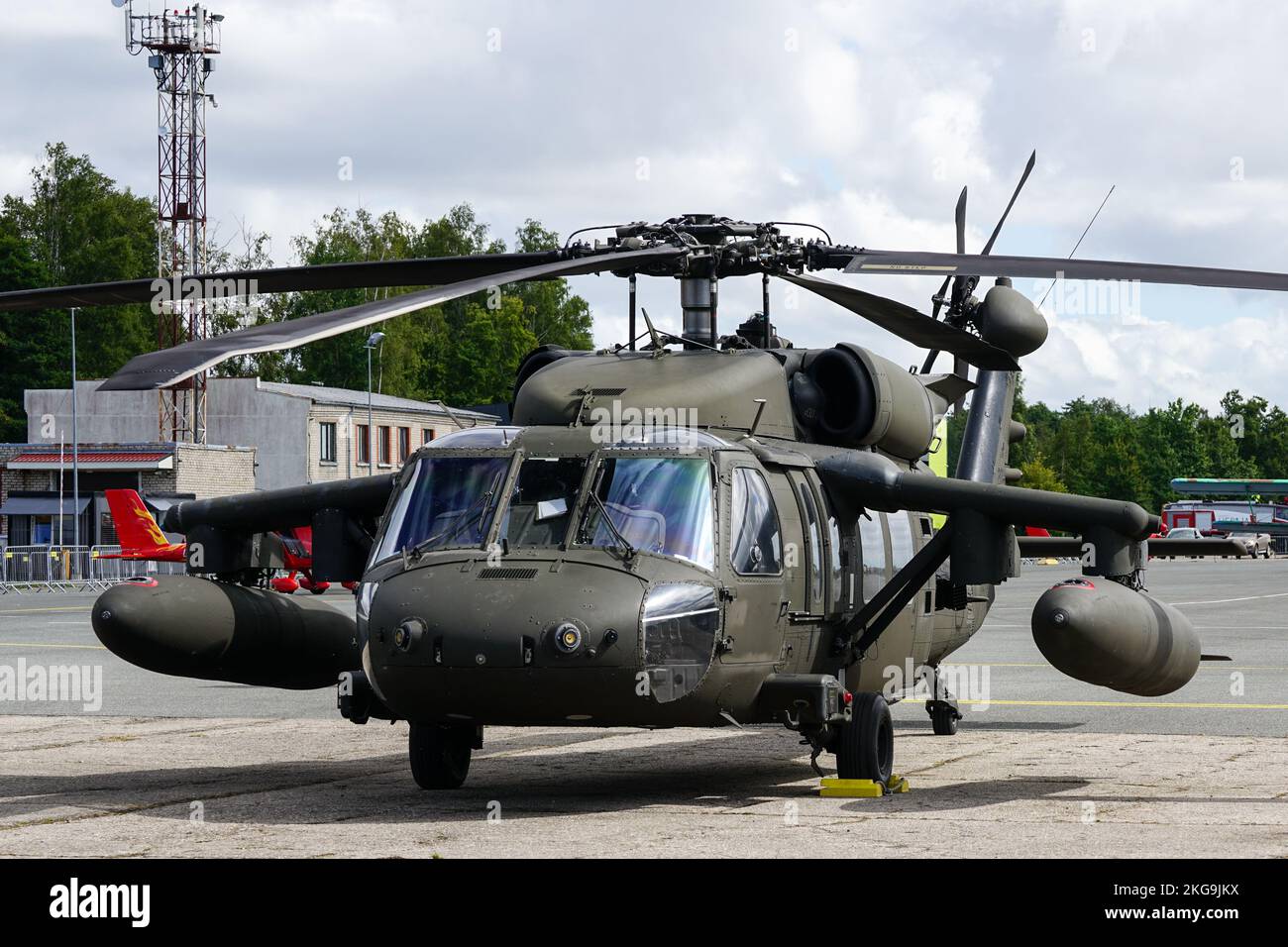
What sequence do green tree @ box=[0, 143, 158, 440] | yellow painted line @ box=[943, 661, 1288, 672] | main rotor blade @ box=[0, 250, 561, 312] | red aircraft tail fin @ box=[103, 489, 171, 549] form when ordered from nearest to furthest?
main rotor blade @ box=[0, 250, 561, 312], yellow painted line @ box=[943, 661, 1288, 672], red aircraft tail fin @ box=[103, 489, 171, 549], green tree @ box=[0, 143, 158, 440]

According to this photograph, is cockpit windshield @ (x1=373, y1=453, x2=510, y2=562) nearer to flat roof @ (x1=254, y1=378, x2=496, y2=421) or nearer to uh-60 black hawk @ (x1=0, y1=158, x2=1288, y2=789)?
uh-60 black hawk @ (x1=0, y1=158, x2=1288, y2=789)

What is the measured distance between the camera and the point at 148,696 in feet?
69.5

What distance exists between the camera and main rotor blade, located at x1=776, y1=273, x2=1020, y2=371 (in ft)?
35.1

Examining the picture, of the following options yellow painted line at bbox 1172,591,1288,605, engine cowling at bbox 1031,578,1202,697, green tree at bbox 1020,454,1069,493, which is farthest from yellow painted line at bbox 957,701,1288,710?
green tree at bbox 1020,454,1069,493

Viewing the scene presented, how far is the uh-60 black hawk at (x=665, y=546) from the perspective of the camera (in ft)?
34.1


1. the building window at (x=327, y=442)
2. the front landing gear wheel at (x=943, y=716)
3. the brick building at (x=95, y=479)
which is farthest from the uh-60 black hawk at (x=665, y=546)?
the building window at (x=327, y=442)

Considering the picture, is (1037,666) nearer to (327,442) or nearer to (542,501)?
(542,501)

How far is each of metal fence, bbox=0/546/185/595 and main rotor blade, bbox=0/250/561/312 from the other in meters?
45.4

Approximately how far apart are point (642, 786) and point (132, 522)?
43901 mm

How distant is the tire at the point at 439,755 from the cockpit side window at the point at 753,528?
2.63 metres

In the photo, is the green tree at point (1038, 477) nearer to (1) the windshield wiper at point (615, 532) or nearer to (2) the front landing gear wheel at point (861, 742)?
(2) the front landing gear wheel at point (861, 742)
